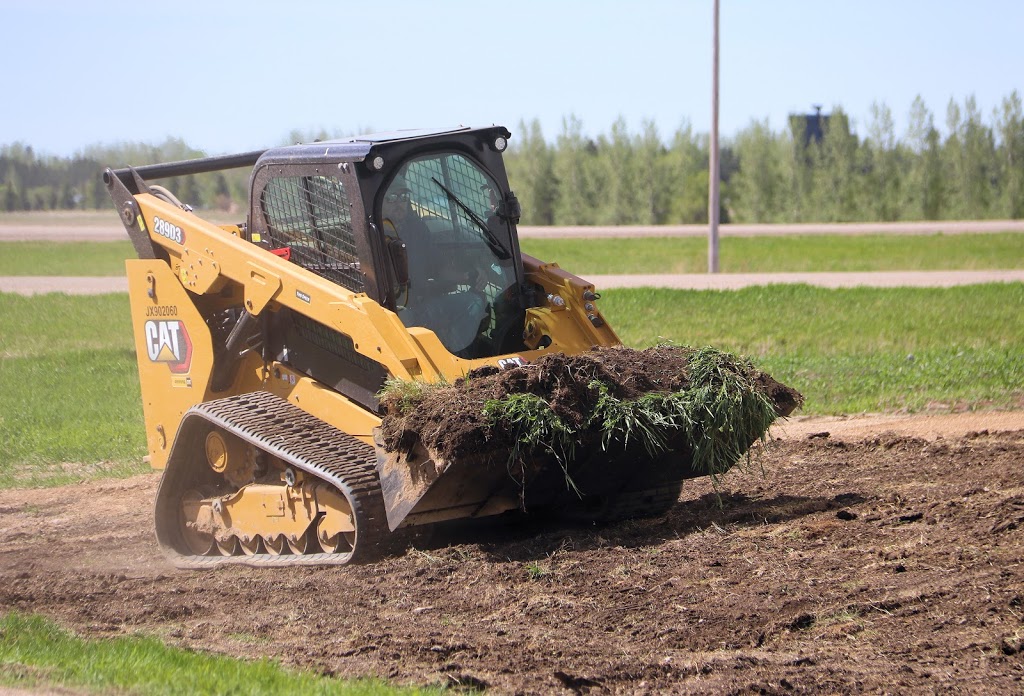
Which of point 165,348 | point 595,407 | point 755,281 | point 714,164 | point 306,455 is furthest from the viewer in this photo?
point 714,164

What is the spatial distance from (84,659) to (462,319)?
10.4 ft

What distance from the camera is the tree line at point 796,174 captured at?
54.0 m

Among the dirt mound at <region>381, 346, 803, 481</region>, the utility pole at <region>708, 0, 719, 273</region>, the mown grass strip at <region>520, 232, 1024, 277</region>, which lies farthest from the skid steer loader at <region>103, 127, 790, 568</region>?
the mown grass strip at <region>520, 232, 1024, 277</region>

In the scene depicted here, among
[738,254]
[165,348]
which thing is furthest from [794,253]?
[165,348]

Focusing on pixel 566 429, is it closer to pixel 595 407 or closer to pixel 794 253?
pixel 595 407

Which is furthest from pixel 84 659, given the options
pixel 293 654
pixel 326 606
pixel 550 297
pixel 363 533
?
pixel 550 297

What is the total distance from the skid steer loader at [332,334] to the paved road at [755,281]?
12.9 m

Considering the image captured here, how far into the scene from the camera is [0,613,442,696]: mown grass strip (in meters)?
4.53

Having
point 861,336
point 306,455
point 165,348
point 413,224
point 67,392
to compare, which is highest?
point 413,224

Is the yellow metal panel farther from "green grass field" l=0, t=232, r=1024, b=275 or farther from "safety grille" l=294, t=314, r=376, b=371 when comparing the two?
"green grass field" l=0, t=232, r=1024, b=275

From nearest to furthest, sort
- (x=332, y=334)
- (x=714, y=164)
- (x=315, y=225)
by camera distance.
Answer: (x=332, y=334) < (x=315, y=225) < (x=714, y=164)

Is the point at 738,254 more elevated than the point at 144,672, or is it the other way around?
the point at 144,672

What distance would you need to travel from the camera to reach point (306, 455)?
6.82m

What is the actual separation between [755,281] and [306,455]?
1622 cm
